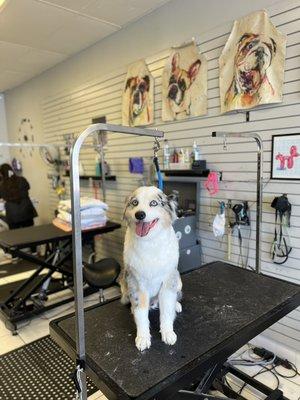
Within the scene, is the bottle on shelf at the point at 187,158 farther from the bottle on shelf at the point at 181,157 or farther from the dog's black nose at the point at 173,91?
the dog's black nose at the point at 173,91

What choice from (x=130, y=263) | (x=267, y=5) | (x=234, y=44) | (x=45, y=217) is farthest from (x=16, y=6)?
(x=45, y=217)

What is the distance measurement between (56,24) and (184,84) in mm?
1480

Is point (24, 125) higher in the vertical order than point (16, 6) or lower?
lower

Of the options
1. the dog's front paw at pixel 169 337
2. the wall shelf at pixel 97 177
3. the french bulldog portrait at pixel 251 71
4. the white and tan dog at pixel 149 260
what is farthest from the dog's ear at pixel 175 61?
the dog's front paw at pixel 169 337

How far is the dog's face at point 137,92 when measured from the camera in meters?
2.99

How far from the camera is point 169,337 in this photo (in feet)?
4.20

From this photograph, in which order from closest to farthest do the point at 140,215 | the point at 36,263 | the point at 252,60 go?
1. the point at 140,215
2. the point at 252,60
3. the point at 36,263

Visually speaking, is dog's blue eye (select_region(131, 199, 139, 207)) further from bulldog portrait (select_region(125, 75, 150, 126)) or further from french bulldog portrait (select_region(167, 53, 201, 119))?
bulldog portrait (select_region(125, 75, 150, 126))

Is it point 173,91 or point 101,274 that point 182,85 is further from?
point 101,274

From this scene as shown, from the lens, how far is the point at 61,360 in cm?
231

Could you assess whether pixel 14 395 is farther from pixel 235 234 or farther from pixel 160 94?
pixel 160 94

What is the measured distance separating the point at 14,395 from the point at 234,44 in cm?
287

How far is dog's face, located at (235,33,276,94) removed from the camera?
80.6 inches

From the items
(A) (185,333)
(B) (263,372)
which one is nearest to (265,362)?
(B) (263,372)
